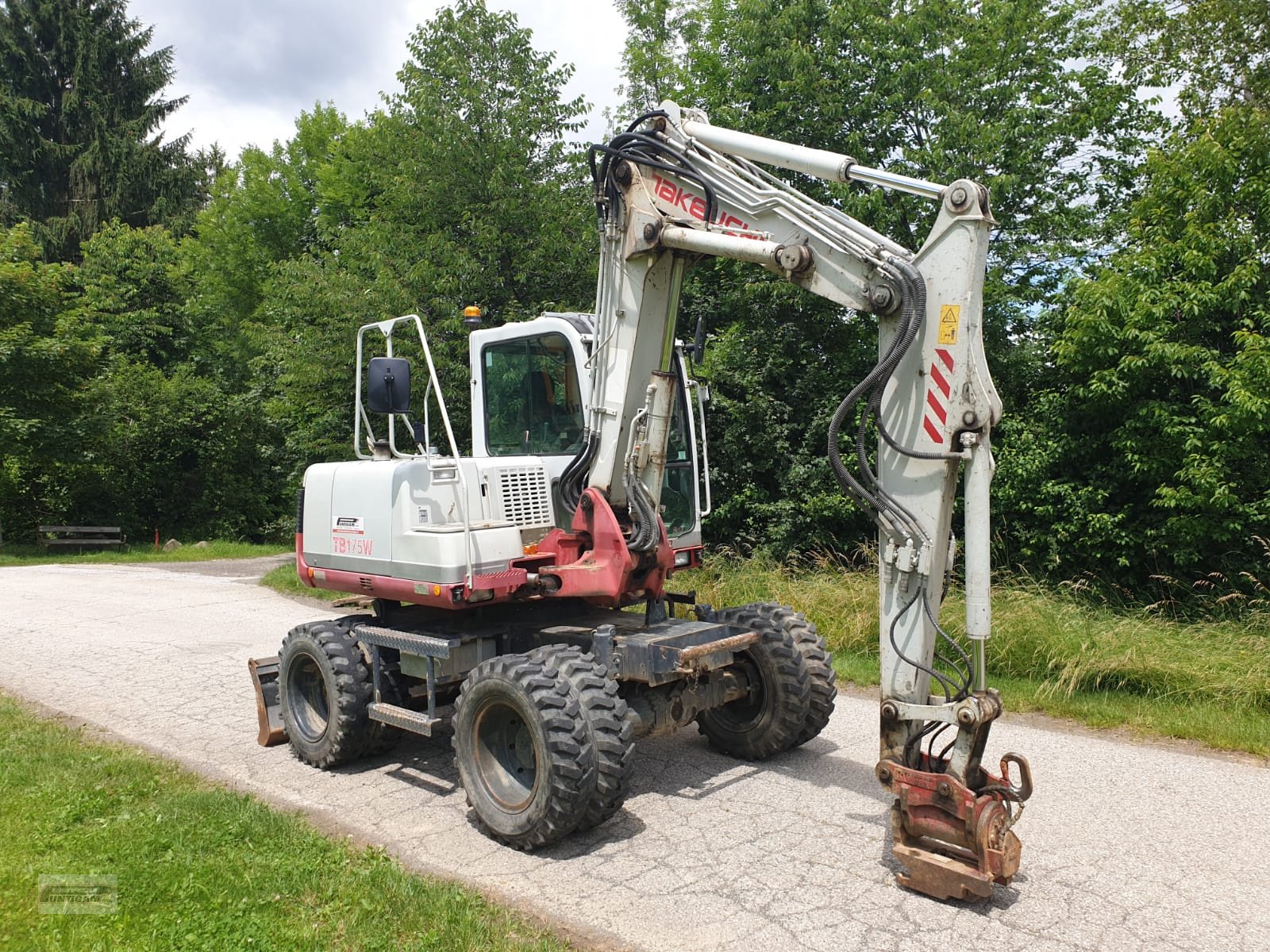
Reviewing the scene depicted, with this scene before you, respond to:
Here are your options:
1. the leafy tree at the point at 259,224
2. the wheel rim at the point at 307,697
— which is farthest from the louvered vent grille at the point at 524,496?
the leafy tree at the point at 259,224

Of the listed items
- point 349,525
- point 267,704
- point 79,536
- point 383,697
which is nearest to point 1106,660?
point 383,697

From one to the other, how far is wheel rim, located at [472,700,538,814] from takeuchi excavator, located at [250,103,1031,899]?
0.6 inches

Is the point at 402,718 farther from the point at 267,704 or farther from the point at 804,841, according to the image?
the point at 804,841

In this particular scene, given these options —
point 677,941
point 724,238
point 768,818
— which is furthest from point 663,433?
point 677,941

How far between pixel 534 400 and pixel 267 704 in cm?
Answer: 306

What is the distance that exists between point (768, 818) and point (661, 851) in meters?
0.73

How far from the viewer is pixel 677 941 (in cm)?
406

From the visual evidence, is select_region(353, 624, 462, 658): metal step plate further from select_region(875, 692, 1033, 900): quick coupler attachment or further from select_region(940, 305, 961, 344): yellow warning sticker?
select_region(940, 305, 961, 344): yellow warning sticker

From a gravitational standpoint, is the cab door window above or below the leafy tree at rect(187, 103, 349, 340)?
below

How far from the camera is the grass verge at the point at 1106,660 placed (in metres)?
7.34

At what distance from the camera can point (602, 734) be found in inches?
193

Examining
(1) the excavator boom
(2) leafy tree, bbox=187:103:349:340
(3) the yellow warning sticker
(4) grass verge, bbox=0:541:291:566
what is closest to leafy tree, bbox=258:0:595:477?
(4) grass verge, bbox=0:541:291:566

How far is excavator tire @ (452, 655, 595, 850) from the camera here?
4.84 meters

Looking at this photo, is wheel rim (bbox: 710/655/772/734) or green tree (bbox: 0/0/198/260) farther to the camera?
green tree (bbox: 0/0/198/260)
